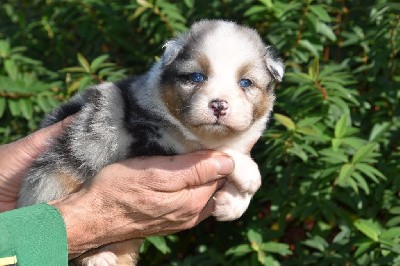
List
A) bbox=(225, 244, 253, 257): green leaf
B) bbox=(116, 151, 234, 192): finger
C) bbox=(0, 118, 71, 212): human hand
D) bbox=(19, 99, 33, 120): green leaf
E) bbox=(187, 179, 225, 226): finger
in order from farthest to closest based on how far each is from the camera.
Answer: bbox=(19, 99, 33, 120): green leaf
bbox=(225, 244, 253, 257): green leaf
bbox=(0, 118, 71, 212): human hand
bbox=(187, 179, 225, 226): finger
bbox=(116, 151, 234, 192): finger

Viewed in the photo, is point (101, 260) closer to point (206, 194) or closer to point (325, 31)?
point (206, 194)

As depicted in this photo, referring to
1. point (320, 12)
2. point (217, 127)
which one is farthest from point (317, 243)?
point (217, 127)

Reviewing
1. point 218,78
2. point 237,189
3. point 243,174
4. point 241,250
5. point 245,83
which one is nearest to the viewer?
point 218,78

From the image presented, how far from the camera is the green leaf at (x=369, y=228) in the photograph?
4565 millimetres

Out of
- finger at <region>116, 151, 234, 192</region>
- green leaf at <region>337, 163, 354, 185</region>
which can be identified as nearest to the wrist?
finger at <region>116, 151, 234, 192</region>

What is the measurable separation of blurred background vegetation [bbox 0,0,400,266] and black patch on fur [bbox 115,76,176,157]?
1.01 meters

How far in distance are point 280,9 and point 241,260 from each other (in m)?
1.61

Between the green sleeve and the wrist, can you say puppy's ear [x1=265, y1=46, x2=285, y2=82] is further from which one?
the green sleeve

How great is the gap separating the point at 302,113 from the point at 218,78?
125 centimetres

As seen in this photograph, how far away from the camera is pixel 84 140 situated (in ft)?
12.5

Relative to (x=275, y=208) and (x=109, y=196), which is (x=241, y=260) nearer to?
(x=275, y=208)

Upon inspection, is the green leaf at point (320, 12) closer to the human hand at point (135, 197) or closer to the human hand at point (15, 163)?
the human hand at point (135, 197)

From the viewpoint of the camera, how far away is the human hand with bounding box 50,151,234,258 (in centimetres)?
376

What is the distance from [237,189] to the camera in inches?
159
